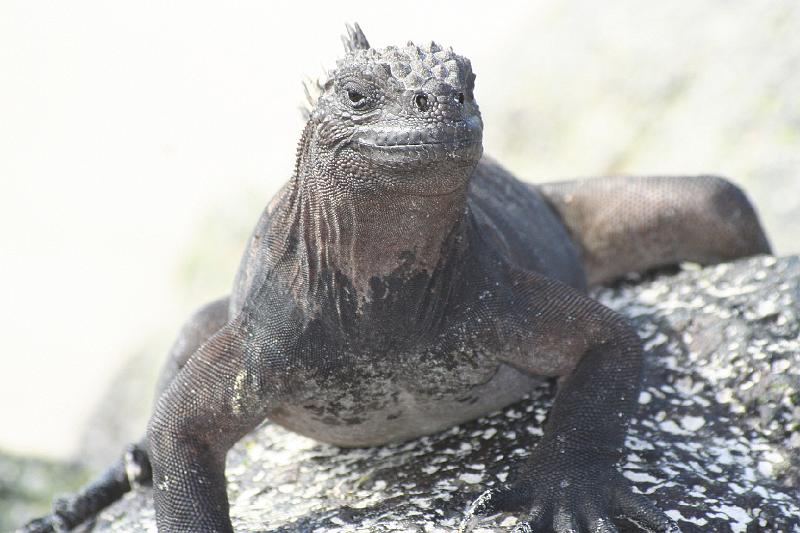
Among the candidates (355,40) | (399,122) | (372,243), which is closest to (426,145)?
(399,122)

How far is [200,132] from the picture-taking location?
789 inches

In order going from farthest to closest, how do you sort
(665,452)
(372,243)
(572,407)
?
(665,452)
(572,407)
(372,243)

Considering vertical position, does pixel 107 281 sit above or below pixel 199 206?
Result: below

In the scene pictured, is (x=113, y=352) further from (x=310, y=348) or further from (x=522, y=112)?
(x=310, y=348)

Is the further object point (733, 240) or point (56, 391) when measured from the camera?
point (56, 391)

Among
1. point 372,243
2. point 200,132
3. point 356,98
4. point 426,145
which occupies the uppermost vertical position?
point 356,98

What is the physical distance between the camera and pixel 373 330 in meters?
4.81

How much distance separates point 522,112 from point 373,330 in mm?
9236

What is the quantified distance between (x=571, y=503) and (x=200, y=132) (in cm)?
1654

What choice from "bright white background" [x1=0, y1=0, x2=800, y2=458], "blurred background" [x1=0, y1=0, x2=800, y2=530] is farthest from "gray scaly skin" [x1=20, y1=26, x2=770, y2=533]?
"bright white background" [x1=0, y1=0, x2=800, y2=458]

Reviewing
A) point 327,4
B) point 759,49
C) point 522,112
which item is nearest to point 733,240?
point 759,49

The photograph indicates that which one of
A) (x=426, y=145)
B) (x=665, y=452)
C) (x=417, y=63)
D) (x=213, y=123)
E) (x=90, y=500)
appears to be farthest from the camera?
(x=213, y=123)

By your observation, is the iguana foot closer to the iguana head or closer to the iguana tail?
the iguana head

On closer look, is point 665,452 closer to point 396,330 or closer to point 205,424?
point 396,330
